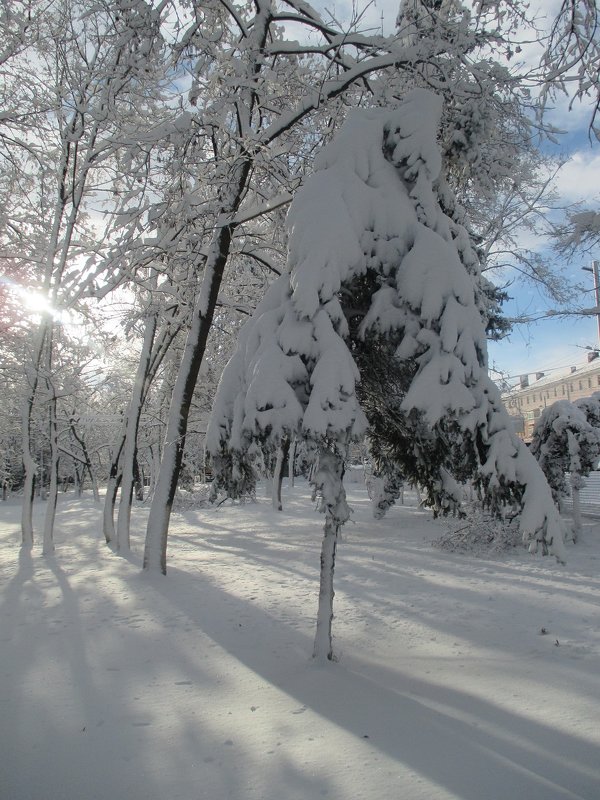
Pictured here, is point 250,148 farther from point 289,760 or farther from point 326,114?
point 289,760

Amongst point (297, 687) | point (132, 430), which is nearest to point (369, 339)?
point (297, 687)

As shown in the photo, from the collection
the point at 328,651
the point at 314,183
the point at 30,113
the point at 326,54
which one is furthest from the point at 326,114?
the point at 328,651

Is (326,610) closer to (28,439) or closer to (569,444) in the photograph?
(569,444)

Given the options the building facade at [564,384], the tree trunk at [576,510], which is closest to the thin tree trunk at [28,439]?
the tree trunk at [576,510]

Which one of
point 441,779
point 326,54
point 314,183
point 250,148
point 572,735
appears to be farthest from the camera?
point 326,54

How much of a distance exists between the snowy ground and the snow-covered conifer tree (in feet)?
11.9

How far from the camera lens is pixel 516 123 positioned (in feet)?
25.0

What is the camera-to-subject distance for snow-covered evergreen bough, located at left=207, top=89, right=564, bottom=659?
462 centimetres

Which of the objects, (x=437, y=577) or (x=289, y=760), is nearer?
(x=289, y=760)

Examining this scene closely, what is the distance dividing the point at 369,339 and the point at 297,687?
318 centimetres

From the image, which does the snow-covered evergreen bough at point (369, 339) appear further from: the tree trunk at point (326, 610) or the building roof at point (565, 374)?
the building roof at point (565, 374)

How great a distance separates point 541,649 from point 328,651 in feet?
7.32

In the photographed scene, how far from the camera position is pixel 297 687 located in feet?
15.2

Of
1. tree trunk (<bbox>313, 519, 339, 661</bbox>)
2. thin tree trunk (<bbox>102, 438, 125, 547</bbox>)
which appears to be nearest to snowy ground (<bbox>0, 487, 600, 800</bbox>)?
tree trunk (<bbox>313, 519, 339, 661</bbox>)
